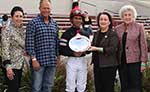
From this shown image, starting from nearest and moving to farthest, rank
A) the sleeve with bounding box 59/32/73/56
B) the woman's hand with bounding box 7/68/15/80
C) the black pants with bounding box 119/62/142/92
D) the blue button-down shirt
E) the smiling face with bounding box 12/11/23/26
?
1. the woman's hand with bounding box 7/68/15/80
2. the smiling face with bounding box 12/11/23/26
3. the blue button-down shirt
4. the sleeve with bounding box 59/32/73/56
5. the black pants with bounding box 119/62/142/92

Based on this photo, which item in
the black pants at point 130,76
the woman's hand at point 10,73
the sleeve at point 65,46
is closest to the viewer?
the woman's hand at point 10,73

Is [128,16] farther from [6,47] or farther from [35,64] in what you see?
[6,47]

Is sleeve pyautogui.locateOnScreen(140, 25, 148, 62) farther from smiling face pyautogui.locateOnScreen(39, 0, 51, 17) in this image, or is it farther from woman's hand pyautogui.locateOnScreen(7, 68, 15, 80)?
woman's hand pyautogui.locateOnScreen(7, 68, 15, 80)

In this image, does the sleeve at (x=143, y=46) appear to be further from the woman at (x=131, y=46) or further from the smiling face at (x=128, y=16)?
the smiling face at (x=128, y=16)

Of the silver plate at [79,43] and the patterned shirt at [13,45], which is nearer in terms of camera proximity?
the patterned shirt at [13,45]

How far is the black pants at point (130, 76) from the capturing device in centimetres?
762

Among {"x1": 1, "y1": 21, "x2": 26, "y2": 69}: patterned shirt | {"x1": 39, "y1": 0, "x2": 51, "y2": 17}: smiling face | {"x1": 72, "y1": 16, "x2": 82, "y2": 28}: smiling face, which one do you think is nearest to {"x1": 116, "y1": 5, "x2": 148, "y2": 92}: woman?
{"x1": 72, "y1": 16, "x2": 82, "y2": 28}: smiling face

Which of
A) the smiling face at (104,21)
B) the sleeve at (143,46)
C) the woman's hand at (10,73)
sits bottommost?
the woman's hand at (10,73)

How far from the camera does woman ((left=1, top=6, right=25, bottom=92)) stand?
22.5 ft

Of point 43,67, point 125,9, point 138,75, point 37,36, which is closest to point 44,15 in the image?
point 37,36

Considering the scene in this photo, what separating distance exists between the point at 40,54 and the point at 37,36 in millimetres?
305

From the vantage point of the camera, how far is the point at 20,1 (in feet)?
50.3

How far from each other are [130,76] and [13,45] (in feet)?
7.15

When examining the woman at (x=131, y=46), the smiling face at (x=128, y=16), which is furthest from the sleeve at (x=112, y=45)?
the smiling face at (x=128, y=16)
